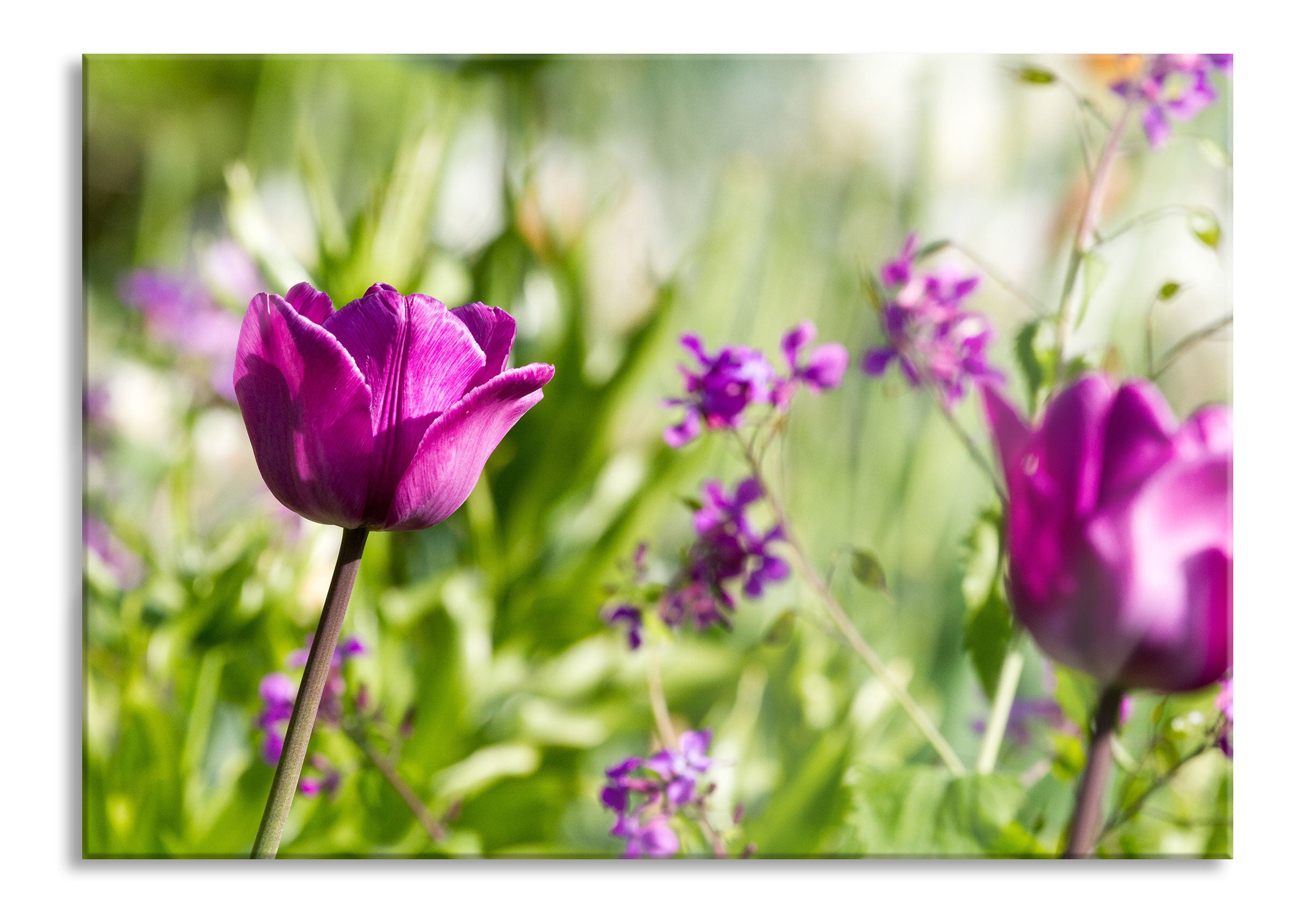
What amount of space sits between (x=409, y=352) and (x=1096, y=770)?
0.41 metres

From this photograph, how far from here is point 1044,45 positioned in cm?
110

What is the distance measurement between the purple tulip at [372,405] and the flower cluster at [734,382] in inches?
13.7

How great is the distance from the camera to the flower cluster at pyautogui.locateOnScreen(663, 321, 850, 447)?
3.09 feet

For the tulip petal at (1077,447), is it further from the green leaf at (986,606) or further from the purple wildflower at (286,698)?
the purple wildflower at (286,698)

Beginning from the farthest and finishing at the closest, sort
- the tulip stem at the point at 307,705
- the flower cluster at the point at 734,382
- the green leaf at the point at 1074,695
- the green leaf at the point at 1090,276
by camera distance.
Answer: the green leaf at the point at 1090,276 → the flower cluster at the point at 734,382 → the green leaf at the point at 1074,695 → the tulip stem at the point at 307,705

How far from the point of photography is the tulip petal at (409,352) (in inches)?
23.7

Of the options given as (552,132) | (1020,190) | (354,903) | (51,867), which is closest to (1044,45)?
(1020,190)

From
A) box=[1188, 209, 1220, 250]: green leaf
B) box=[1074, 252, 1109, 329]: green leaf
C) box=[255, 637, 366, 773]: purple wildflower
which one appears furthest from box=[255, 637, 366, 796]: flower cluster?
box=[1188, 209, 1220, 250]: green leaf

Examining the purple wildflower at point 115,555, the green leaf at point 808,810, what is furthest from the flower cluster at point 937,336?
the purple wildflower at point 115,555

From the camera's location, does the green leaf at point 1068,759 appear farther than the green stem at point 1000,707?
No

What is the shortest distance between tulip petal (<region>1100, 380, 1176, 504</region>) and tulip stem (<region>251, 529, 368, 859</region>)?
0.40 metres

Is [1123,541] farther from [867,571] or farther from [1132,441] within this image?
[867,571]

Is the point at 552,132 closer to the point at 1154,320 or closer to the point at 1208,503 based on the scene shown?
the point at 1154,320
